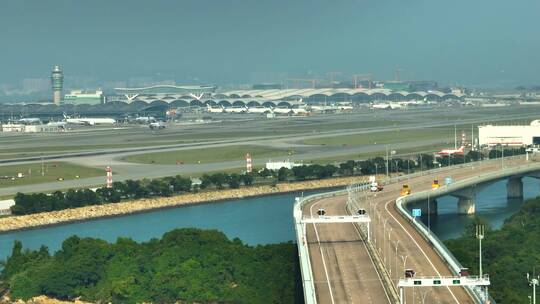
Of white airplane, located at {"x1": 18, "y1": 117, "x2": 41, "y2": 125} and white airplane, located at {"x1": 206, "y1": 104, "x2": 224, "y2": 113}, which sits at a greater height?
white airplane, located at {"x1": 206, "y1": 104, "x2": 224, "y2": 113}

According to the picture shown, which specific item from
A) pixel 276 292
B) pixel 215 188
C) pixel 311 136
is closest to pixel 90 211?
pixel 215 188

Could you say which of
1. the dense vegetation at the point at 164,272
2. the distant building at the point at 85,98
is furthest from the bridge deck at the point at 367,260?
the distant building at the point at 85,98

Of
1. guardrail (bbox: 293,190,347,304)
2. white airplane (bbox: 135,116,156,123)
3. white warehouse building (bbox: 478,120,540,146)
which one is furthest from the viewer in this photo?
white airplane (bbox: 135,116,156,123)

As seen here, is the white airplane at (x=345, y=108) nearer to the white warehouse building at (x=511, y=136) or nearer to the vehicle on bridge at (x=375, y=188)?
the white warehouse building at (x=511, y=136)

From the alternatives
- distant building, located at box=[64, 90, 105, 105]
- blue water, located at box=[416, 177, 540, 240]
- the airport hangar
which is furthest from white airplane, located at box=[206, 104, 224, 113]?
blue water, located at box=[416, 177, 540, 240]

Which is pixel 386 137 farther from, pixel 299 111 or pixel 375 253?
pixel 375 253

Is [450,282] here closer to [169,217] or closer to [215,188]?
[169,217]

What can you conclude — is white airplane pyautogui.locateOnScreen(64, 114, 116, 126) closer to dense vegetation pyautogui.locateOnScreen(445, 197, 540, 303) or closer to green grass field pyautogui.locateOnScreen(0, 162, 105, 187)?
green grass field pyautogui.locateOnScreen(0, 162, 105, 187)
